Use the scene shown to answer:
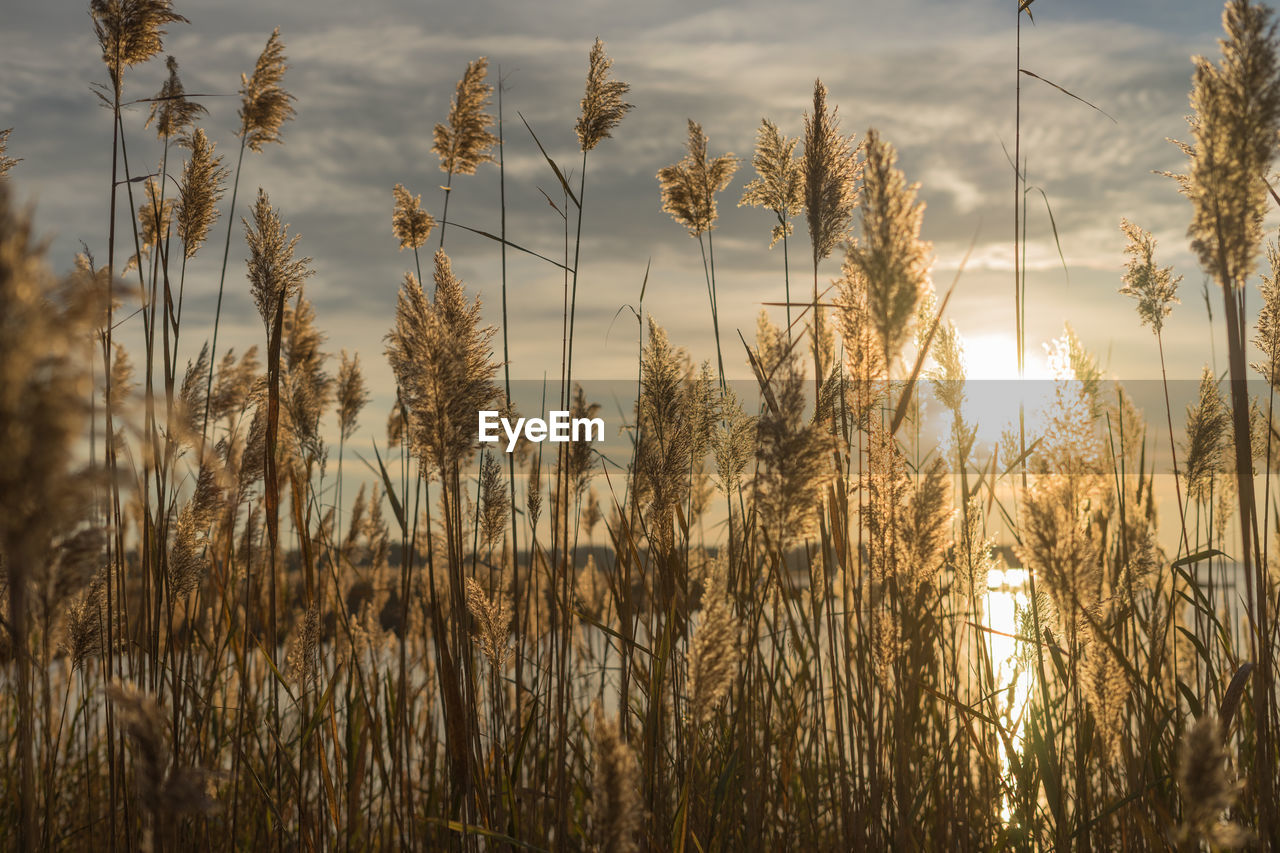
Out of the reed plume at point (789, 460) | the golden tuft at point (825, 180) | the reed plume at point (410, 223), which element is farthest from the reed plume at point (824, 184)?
the reed plume at point (410, 223)

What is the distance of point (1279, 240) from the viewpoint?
2676 mm

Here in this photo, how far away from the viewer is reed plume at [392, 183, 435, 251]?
320 centimetres

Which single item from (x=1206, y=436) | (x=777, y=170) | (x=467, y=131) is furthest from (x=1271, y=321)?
(x=467, y=131)

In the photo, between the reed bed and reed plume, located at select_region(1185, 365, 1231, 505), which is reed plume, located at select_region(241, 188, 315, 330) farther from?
reed plume, located at select_region(1185, 365, 1231, 505)

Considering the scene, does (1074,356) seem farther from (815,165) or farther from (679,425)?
(679,425)

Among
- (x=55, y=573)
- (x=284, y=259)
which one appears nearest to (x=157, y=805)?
(x=55, y=573)

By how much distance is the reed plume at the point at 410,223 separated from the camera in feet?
10.5

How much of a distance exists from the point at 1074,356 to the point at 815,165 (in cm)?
85

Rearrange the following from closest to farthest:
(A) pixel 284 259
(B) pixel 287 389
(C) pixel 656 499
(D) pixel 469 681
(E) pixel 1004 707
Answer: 1. (D) pixel 469 681
2. (C) pixel 656 499
3. (A) pixel 284 259
4. (E) pixel 1004 707
5. (B) pixel 287 389

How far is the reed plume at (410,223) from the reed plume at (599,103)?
735 mm

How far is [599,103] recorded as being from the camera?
9.52ft

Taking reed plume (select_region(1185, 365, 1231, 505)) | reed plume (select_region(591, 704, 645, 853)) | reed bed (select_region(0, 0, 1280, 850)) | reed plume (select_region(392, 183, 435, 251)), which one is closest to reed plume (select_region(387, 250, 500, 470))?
reed bed (select_region(0, 0, 1280, 850))

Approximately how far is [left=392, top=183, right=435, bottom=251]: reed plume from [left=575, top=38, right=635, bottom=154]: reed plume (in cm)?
73

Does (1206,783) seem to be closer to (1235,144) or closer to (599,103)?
(1235,144)
